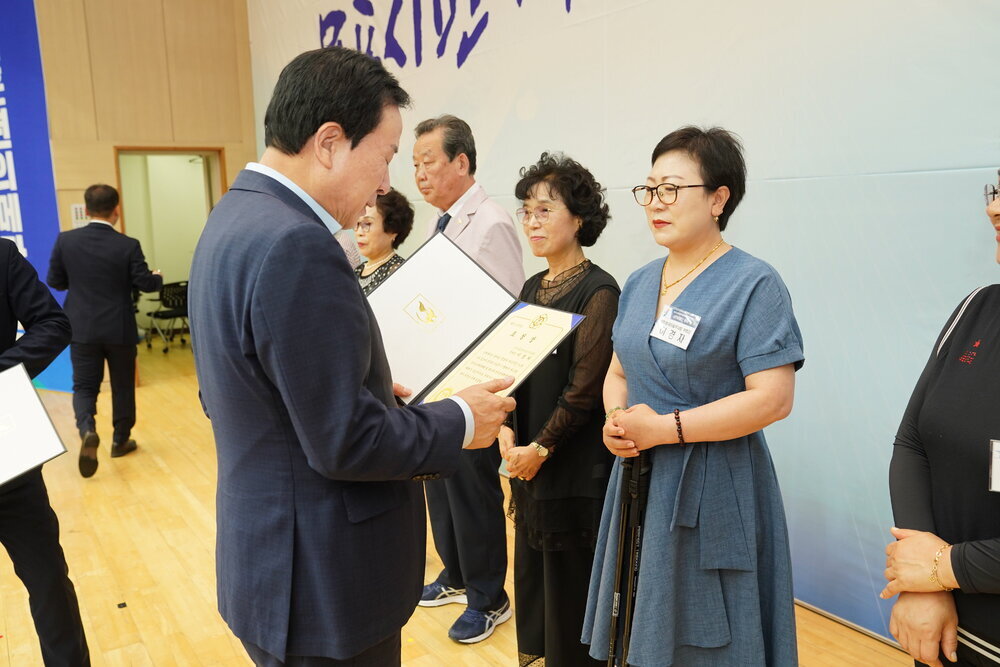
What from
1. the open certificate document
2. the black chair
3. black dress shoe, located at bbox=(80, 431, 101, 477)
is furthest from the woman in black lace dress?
the black chair

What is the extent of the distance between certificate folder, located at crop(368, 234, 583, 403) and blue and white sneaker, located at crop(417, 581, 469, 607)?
68.5 inches

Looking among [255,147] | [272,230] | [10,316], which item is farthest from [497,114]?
[255,147]

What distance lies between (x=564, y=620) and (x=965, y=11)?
2.21m

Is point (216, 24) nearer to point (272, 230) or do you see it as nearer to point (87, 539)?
point (87, 539)

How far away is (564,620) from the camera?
2.10 meters

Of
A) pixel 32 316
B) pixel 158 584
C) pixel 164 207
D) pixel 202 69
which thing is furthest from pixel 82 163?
pixel 32 316

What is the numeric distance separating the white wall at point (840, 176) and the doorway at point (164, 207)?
7749 millimetres

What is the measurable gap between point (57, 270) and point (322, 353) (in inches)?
192

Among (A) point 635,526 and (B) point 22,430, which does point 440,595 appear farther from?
(B) point 22,430

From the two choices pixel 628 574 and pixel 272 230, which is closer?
pixel 272 230

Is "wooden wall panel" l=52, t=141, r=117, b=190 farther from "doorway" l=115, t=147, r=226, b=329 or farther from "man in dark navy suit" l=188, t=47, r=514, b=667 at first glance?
"man in dark navy suit" l=188, t=47, r=514, b=667

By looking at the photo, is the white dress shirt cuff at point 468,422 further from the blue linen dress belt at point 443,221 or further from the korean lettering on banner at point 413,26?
the korean lettering on banner at point 413,26

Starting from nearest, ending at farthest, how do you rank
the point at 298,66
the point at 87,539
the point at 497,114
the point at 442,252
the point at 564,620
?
the point at 298,66, the point at 442,252, the point at 564,620, the point at 87,539, the point at 497,114

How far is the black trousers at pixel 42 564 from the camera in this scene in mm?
1994
